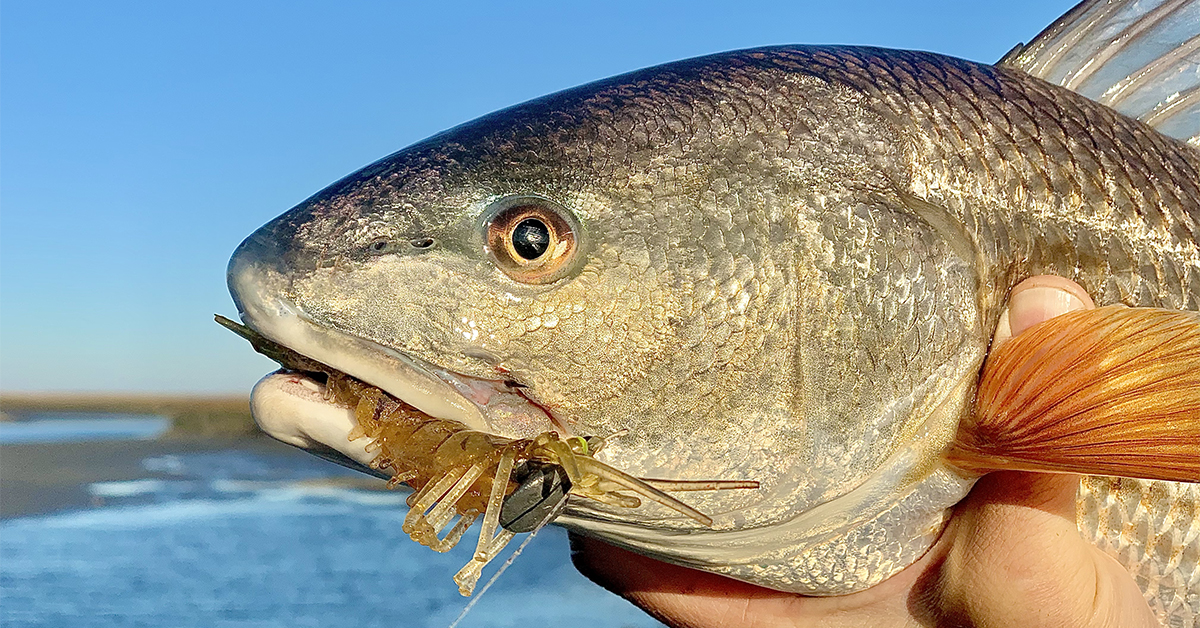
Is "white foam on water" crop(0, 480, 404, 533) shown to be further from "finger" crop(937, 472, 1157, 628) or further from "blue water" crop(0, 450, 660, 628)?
"finger" crop(937, 472, 1157, 628)

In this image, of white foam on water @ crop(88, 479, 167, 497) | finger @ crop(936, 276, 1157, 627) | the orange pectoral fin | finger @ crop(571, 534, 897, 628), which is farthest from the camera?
white foam on water @ crop(88, 479, 167, 497)

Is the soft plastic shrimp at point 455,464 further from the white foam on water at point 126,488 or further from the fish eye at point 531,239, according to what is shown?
the white foam on water at point 126,488

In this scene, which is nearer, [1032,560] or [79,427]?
[1032,560]

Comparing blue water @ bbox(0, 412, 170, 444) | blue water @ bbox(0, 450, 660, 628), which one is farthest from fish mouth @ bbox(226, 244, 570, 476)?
blue water @ bbox(0, 412, 170, 444)

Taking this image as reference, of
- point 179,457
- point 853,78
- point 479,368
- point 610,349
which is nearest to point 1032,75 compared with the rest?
point 853,78

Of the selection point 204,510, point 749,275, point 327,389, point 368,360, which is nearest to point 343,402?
point 327,389

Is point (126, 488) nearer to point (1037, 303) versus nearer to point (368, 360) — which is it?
point (368, 360)

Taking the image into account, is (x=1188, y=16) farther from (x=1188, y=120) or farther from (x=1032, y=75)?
(x=1032, y=75)
